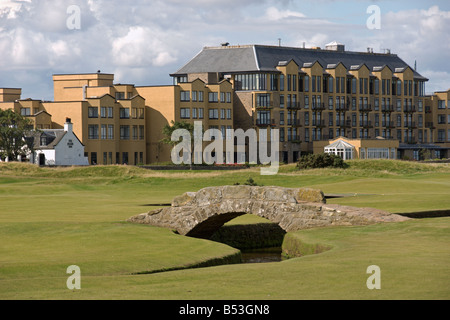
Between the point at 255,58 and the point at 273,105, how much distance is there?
8709 millimetres

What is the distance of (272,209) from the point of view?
3597 cm

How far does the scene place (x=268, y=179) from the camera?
8338cm

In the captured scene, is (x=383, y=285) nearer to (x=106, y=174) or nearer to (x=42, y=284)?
(x=42, y=284)

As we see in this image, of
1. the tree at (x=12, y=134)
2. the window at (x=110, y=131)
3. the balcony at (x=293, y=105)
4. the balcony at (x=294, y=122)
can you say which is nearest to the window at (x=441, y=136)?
the balcony at (x=294, y=122)

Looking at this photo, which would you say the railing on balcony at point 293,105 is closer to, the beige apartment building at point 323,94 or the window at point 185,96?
the beige apartment building at point 323,94

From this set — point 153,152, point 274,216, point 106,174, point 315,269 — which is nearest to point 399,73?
point 153,152

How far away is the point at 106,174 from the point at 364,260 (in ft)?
222

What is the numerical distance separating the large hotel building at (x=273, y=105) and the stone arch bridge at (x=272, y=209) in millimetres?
89381

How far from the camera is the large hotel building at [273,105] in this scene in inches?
5118

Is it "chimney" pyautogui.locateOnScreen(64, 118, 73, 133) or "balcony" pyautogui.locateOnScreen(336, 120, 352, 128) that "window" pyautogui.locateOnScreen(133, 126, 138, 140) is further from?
"balcony" pyautogui.locateOnScreen(336, 120, 352, 128)

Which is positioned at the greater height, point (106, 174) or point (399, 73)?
point (399, 73)

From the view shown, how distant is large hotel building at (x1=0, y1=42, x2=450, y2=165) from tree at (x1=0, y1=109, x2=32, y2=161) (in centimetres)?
908

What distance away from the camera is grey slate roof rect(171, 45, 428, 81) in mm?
146625
